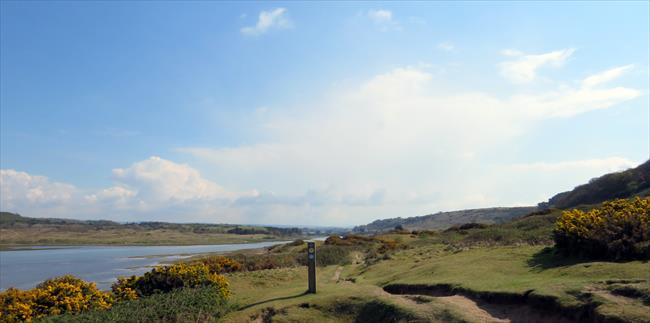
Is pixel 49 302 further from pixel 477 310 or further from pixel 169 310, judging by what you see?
pixel 477 310

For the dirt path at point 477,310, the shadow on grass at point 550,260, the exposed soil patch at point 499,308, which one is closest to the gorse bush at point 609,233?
the shadow on grass at point 550,260

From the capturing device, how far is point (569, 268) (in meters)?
14.6

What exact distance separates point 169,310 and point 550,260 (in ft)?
40.9

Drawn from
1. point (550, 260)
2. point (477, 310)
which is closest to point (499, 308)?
point (477, 310)

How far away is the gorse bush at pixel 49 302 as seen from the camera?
1242 centimetres

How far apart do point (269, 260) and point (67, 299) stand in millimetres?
16862

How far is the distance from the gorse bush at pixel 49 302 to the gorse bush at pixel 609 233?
593 inches

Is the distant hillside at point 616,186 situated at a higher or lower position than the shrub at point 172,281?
higher

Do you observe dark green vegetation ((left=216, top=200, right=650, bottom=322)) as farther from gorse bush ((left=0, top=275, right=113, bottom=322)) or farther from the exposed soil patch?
gorse bush ((left=0, top=275, right=113, bottom=322))

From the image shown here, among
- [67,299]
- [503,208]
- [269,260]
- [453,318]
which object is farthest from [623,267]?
[503,208]

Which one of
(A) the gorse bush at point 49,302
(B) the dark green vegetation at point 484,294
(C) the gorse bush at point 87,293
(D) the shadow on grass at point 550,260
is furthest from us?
(D) the shadow on grass at point 550,260

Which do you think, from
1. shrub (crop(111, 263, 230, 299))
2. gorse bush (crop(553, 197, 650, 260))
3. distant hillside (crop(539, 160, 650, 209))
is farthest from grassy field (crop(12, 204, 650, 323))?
distant hillside (crop(539, 160, 650, 209))

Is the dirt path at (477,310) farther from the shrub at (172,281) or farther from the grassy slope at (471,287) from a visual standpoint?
the shrub at (172,281)

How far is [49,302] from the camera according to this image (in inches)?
526
